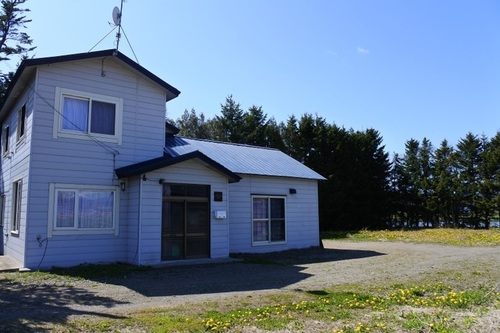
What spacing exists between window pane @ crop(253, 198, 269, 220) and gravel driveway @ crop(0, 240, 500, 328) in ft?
6.63

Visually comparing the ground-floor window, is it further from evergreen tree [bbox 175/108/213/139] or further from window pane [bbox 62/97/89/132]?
evergreen tree [bbox 175/108/213/139]

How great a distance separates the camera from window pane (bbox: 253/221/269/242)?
15.7 meters

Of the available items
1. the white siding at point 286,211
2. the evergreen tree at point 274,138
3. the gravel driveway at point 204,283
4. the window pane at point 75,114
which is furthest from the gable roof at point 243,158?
the evergreen tree at point 274,138

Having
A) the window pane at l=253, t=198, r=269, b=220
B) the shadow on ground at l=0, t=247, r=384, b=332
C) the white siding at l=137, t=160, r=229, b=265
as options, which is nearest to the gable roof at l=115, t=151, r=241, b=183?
the white siding at l=137, t=160, r=229, b=265

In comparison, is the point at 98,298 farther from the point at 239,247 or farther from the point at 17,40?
the point at 17,40

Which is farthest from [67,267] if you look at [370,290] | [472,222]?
[472,222]

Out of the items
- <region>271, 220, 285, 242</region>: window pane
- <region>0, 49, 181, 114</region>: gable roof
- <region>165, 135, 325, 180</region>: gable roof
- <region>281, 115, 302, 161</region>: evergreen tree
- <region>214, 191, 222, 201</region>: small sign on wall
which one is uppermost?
<region>281, 115, 302, 161</region>: evergreen tree

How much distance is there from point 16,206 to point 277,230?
30.1 ft

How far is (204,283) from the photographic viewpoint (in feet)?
30.1

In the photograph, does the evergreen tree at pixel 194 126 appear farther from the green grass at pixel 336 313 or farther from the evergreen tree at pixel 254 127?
the green grass at pixel 336 313

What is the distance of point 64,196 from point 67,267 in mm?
1937

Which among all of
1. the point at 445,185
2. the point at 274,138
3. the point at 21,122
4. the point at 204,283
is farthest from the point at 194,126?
the point at 204,283

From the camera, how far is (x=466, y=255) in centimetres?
1456

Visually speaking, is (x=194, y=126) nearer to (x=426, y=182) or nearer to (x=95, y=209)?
(x=426, y=182)
